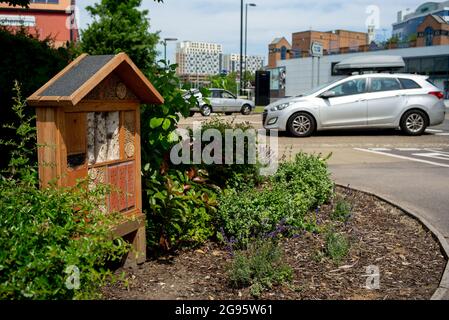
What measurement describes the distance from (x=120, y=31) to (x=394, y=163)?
20991mm

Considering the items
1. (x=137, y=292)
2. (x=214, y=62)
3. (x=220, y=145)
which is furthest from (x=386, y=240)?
(x=214, y=62)

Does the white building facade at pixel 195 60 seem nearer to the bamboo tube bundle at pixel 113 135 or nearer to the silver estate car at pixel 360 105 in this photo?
the silver estate car at pixel 360 105

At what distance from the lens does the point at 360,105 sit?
13.1 metres

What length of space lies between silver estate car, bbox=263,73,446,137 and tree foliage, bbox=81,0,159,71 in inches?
553

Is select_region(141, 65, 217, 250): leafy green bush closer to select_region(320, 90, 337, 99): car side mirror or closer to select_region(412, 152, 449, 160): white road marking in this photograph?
select_region(412, 152, 449, 160): white road marking

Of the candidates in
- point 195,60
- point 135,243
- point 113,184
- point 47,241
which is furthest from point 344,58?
point 47,241

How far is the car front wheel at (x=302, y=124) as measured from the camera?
521 inches

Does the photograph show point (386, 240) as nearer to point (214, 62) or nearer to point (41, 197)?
point (41, 197)

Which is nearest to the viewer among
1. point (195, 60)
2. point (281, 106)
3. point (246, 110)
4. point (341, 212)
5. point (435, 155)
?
point (341, 212)

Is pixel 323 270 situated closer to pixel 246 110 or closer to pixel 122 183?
pixel 122 183

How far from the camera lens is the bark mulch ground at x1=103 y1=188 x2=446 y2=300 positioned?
3.49 m

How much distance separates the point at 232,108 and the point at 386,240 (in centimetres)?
2393
